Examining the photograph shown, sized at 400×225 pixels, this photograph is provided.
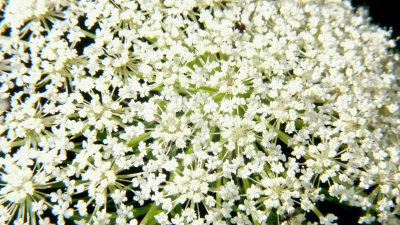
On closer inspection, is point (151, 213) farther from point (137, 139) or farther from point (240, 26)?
point (240, 26)

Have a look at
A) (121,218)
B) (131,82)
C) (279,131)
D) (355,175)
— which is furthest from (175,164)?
(355,175)

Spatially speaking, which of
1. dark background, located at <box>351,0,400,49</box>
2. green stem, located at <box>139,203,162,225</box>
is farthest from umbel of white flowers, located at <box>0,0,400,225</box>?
dark background, located at <box>351,0,400,49</box>

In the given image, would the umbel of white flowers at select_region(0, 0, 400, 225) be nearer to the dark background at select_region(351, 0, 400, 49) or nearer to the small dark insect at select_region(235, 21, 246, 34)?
the small dark insect at select_region(235, 21, 246, 34)

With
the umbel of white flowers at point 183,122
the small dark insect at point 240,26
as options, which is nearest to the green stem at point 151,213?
the umbel of white flowers at point 183,122

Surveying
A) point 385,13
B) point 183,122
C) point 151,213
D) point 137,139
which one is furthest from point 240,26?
point 385,13

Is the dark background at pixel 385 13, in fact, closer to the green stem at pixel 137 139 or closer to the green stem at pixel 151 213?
the green stem at pixel 137 139

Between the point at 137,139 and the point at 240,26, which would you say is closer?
the point at 137,139

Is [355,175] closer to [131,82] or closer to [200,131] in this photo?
[200,131]
